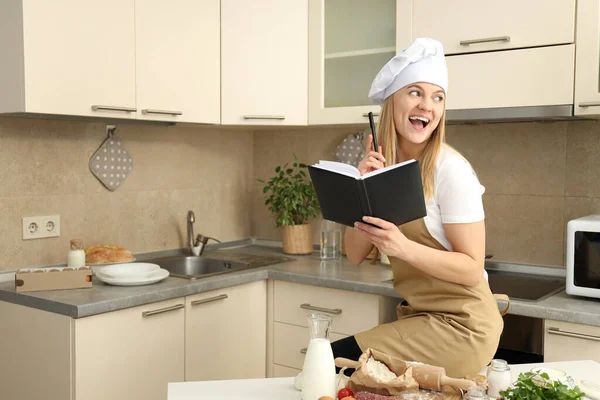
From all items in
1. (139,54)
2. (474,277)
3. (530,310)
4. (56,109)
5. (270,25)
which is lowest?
(530,310)

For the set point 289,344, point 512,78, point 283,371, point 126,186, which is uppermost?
point 512,78

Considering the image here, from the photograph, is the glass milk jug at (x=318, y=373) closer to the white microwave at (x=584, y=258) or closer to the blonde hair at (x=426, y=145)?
the blonde hair at (x=426, y=145)

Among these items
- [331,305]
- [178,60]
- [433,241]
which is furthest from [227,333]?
[433,241]

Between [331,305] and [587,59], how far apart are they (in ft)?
4.25

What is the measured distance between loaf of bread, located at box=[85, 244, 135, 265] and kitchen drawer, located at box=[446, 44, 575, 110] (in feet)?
4.66

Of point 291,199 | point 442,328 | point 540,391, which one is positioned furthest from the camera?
point 291,199

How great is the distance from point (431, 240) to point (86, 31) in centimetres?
144

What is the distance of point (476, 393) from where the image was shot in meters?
1.23

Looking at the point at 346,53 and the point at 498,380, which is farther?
the point at 346,53

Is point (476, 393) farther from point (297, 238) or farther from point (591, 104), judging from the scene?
point (297, 238)

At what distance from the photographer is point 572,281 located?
2.29 metres

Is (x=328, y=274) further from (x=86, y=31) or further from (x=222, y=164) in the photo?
(x=86, y=31)

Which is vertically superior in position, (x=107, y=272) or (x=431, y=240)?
(x=431, y=240)

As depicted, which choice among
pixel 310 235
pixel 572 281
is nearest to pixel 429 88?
pixel 572 281
